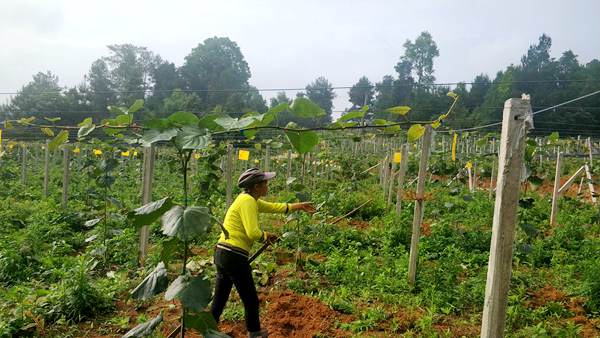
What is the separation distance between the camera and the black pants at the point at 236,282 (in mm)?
3242

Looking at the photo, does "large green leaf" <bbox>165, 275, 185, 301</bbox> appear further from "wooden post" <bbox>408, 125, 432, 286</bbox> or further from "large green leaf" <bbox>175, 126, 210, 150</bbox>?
"wooden post" <bbox>408, 125, 432, 286</bbox>

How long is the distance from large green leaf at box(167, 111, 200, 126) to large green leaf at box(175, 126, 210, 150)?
0.04 m

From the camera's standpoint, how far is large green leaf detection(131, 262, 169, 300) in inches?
65.7

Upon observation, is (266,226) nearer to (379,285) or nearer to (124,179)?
(379,285)

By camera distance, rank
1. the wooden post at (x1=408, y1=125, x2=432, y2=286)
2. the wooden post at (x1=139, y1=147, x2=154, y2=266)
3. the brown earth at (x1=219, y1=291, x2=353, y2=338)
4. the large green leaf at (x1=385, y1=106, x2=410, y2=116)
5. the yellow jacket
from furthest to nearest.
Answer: the wooden post at (x1=139, y1=147, x2=154, y2=266)
the wooden post at (x1=408, y1=125, x2=432, y2=286)
the brown earth at (x1=219, y1=291, x2=353, y2=338)
the yellow jacket
the large green leaf at (x1=385, y1=106, x2=410, y2=116)

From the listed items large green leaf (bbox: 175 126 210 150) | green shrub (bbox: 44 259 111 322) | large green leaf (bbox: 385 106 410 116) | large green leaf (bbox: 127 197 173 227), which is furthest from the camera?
green shrub (bbox: 44 259 111 322)

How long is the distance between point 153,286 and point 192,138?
2.14ft

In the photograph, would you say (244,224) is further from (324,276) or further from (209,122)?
(324,276)

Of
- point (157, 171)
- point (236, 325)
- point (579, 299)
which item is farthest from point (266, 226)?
point (157, 171)

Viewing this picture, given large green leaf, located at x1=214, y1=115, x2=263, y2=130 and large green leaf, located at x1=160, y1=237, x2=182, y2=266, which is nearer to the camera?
large green leaf, located at x1=214, y1=115, x2=263, y2=130

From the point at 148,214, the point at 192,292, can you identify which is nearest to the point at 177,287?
the point at 192,292

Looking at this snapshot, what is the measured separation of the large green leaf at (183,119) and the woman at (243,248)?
1.71 metres

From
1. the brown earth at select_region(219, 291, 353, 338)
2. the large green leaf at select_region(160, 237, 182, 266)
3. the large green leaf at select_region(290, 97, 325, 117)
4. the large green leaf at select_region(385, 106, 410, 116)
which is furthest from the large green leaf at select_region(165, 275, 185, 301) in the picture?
the brown earth at select_region(219, 291, 353, 338)

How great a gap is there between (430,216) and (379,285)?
388 cm
